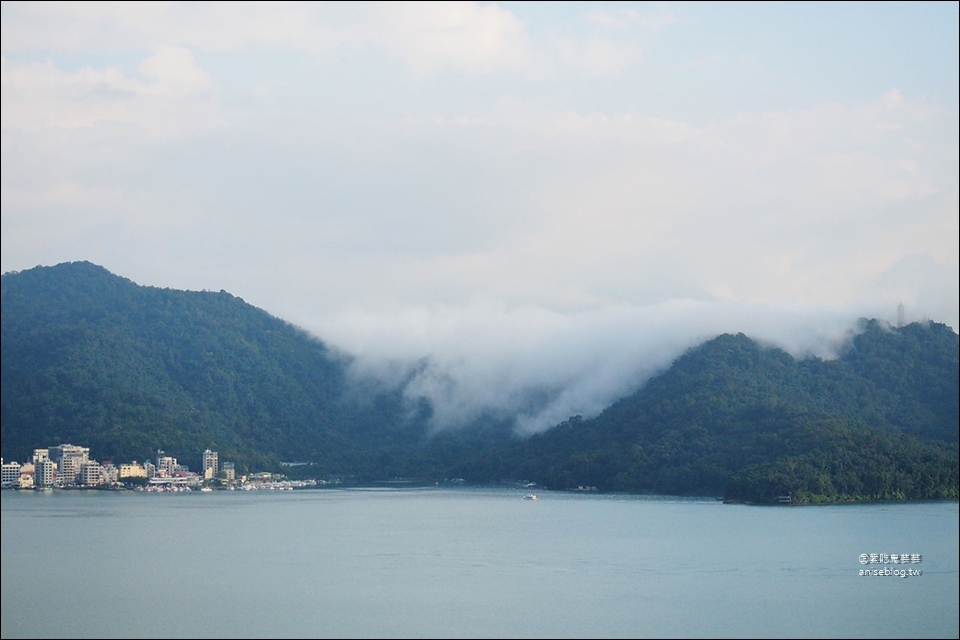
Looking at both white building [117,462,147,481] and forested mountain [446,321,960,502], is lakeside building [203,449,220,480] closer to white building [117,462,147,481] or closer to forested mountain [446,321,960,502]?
white building [117,462,147,481]

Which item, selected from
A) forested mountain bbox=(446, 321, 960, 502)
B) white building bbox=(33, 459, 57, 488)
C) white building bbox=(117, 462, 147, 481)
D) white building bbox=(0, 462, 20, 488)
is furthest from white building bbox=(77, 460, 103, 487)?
forested mountain bbox=(446, 321, 960, 502)

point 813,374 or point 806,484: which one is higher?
point 813,374

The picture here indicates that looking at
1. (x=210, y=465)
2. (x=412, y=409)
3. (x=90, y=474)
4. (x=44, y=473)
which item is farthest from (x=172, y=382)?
(x=44, y=473)

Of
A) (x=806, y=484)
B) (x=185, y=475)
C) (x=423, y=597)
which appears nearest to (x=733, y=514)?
(x=806, y=484)

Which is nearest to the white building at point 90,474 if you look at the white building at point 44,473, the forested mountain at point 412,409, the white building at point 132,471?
the forested mountain at point 412,409

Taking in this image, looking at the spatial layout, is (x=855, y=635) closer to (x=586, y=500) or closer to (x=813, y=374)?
(x=586, y=500)

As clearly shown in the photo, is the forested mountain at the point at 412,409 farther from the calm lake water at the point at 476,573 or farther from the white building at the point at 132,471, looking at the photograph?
the calm lake water at the point at 476,573

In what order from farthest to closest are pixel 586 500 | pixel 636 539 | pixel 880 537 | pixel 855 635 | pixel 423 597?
pixel 586 500, pixel 636 539, pixel 880 537, pixel 423 597, pixel 855 635

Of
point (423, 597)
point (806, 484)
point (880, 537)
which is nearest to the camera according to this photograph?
point (423, 597)
